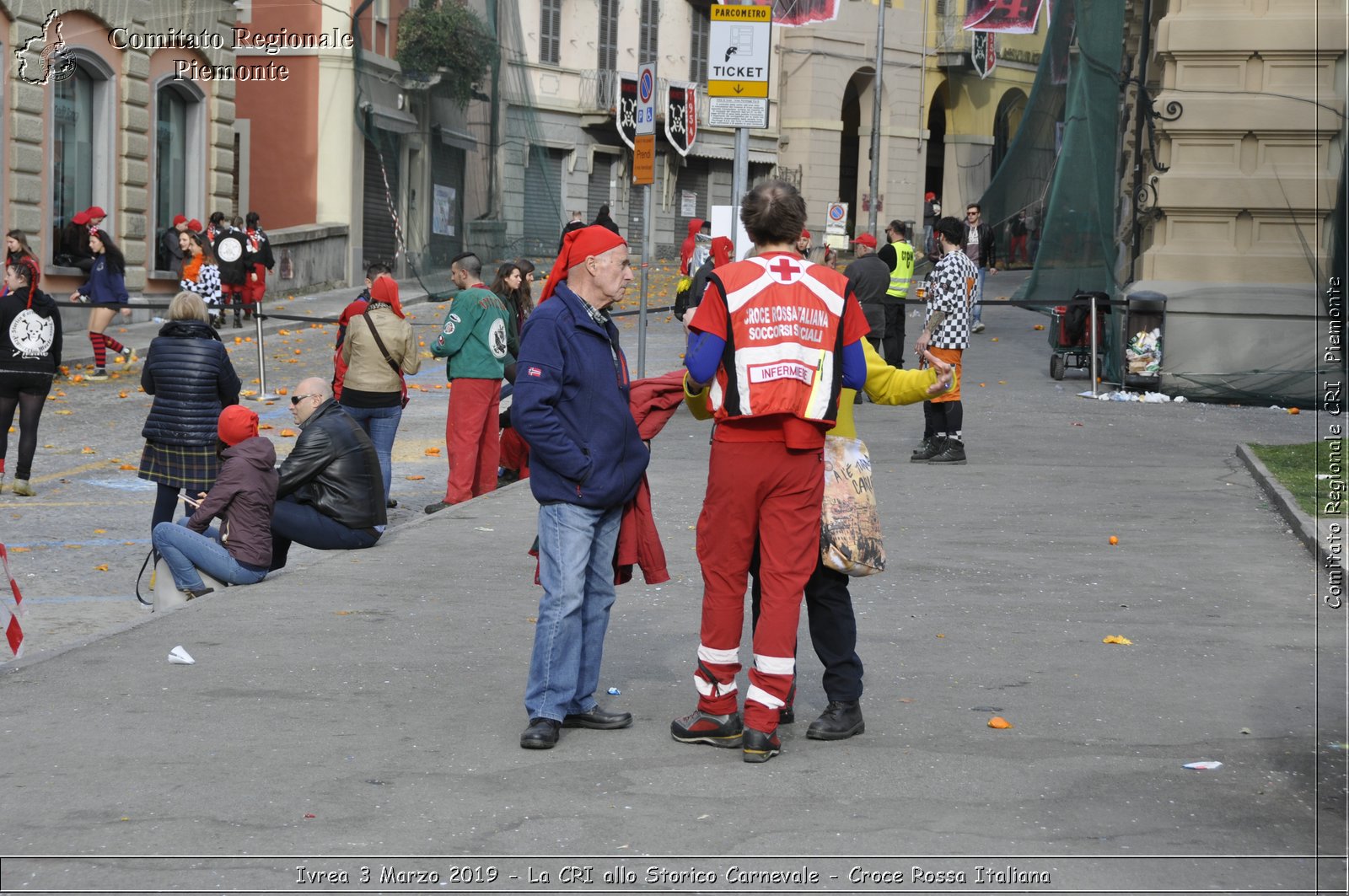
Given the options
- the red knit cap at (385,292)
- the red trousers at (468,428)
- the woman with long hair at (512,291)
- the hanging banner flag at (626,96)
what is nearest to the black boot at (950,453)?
the woman with long hair at (512,291)

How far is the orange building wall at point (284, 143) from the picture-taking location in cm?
3344

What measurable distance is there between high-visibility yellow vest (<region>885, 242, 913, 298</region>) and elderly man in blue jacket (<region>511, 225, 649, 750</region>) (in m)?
12.9

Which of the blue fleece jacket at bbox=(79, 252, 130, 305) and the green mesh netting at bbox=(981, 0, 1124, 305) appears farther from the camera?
the blue fleece jacket at bbox=(79, 252, 130, 305)

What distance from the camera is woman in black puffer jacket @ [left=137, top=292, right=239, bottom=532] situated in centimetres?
1029

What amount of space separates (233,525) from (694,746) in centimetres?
392

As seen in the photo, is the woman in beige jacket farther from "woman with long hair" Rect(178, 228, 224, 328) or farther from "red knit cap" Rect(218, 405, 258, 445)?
"woman with long hair" Rect(178, 228, 224, 328)

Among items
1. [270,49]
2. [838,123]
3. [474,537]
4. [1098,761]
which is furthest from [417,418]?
[838,123]

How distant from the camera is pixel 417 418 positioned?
56.0ft

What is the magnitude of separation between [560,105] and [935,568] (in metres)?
41.9

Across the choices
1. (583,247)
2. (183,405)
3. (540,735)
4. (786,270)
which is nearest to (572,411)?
(583,247)

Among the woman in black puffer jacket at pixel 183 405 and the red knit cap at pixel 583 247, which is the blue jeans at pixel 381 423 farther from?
the red knit cap at pixel 583 247

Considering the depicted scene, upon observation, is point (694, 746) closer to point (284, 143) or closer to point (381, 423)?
point (381, 423)

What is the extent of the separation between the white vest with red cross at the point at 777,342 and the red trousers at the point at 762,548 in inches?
6.2

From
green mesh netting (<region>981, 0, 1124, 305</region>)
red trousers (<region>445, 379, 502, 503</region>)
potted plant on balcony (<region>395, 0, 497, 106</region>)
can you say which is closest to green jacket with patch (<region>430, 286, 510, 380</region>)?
red trousers (<region>445, 379, 502, 503</region>)
